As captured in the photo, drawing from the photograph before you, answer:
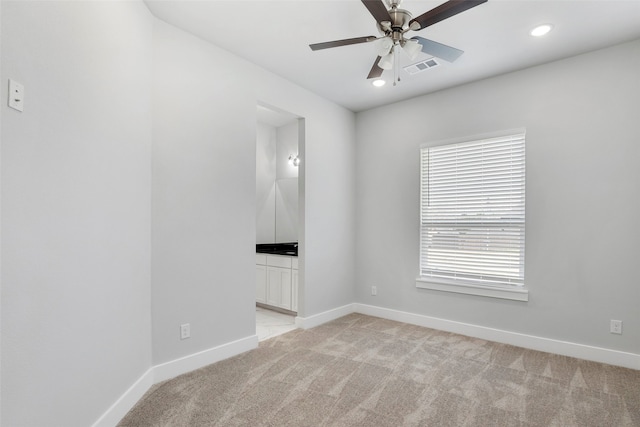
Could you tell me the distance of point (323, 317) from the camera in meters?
4.25

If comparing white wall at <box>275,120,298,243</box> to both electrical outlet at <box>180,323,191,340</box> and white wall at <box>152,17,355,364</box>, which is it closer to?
white wall at <box>152,17,355,364</box>

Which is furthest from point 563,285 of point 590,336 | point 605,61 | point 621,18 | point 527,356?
point 621,18

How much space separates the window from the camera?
3.53 m

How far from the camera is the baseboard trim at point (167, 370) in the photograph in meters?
2.08

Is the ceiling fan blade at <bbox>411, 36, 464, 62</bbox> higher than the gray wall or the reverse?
higher

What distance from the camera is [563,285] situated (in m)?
3.24

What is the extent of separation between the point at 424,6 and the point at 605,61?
6.31 ft

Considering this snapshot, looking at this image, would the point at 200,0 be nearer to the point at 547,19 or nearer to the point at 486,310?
the point at 547,19

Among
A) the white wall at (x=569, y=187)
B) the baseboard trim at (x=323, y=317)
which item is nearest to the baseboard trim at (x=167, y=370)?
the baseboard trim at (x=323, y=317)

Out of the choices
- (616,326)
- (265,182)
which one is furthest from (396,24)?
(265,182)

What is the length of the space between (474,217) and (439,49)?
6.77 feet

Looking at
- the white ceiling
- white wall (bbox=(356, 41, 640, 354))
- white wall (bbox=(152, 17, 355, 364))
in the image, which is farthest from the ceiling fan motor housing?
white wall (bbox=(356, 41, 640, 354))

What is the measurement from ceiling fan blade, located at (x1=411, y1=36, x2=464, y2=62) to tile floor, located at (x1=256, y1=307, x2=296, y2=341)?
10.2 ft

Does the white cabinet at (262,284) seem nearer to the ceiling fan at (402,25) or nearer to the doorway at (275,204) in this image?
the doorway at (275,204)
